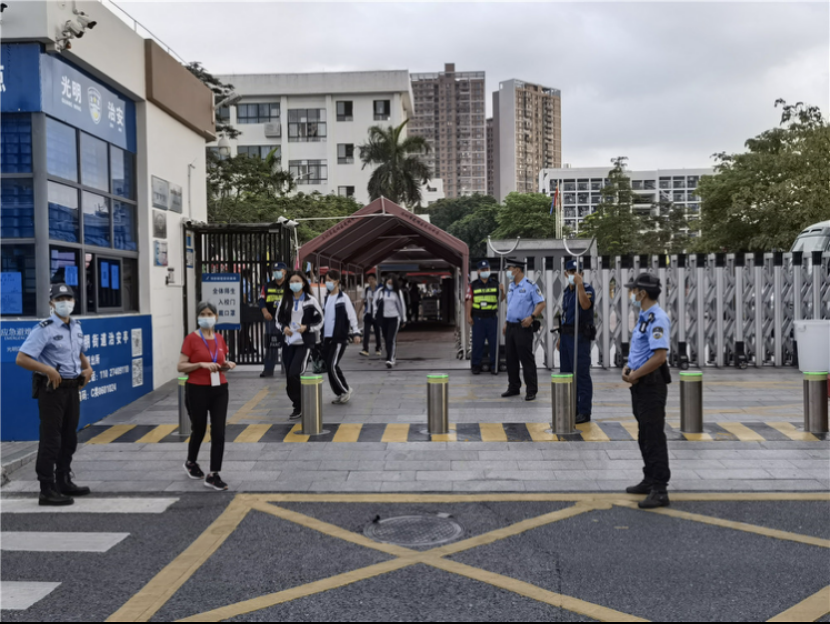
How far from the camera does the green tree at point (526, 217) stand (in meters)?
69.6

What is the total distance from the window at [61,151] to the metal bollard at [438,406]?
516 centimetres

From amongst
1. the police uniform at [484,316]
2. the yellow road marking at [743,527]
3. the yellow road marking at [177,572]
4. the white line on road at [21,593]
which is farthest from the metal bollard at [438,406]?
the white line on road at [21,593]

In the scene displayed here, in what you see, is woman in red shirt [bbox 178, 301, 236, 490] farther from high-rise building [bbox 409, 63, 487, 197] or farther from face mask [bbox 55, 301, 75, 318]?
high-rise building [bbox 409, 63, 487, 197]

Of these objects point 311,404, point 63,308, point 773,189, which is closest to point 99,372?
point 311,404

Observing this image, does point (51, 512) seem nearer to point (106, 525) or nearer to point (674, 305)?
point (106, 525)

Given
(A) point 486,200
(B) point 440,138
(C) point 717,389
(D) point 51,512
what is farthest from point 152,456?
(B) point 440,138

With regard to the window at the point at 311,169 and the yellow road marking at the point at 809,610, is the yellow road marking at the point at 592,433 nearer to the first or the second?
the yellow road marking at the point at 809,610

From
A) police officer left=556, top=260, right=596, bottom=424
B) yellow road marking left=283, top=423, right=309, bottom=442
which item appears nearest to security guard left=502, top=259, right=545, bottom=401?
police officer left=556, top=260, right=596, bottom=424

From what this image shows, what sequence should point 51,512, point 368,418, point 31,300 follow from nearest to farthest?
point 51,512, point 31,300, point 368,418

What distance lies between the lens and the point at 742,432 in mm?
8906

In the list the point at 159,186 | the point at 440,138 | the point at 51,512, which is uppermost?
the point at 440,138

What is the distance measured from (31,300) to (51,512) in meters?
3.59

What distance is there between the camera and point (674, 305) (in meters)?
14.5

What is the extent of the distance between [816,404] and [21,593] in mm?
8117
